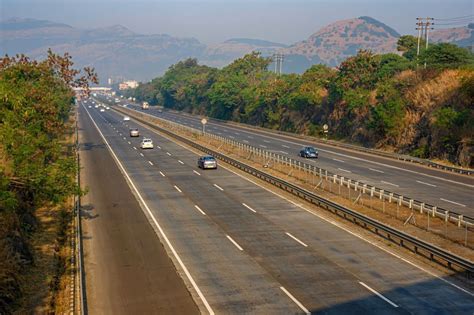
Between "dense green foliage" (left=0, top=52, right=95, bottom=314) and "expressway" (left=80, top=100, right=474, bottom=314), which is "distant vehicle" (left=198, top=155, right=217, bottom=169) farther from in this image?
"dense green foliage" (left=0, top=52, right=95, bottom=314)

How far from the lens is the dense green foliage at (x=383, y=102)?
60.8 metres

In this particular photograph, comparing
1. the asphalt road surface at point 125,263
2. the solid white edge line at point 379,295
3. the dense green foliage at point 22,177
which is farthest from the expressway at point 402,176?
the dense green foliage at point 22,177

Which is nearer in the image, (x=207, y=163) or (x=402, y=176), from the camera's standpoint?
(x=402, y=176)

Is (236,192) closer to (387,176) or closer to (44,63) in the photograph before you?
(387,176)

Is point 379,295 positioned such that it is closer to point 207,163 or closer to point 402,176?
point 402,176

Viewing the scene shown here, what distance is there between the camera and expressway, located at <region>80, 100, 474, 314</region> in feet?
62.5

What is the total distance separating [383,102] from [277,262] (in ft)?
178

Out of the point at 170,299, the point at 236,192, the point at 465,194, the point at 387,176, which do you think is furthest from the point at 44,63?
the point at 170,299

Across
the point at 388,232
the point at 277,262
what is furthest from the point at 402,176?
the point at 277,262

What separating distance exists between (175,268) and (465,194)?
24.3m

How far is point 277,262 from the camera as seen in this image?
77.2 feet

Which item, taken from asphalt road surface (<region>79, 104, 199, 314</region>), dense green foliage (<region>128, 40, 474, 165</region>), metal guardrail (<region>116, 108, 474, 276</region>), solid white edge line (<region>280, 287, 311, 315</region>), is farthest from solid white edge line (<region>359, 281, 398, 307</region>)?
dense green foliage (<region>128, 40, 474, 165</region>)

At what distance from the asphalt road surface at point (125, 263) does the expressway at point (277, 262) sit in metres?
0.60

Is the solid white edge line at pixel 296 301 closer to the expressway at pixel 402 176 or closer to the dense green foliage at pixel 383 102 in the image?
the expressway at pixel 402 176
